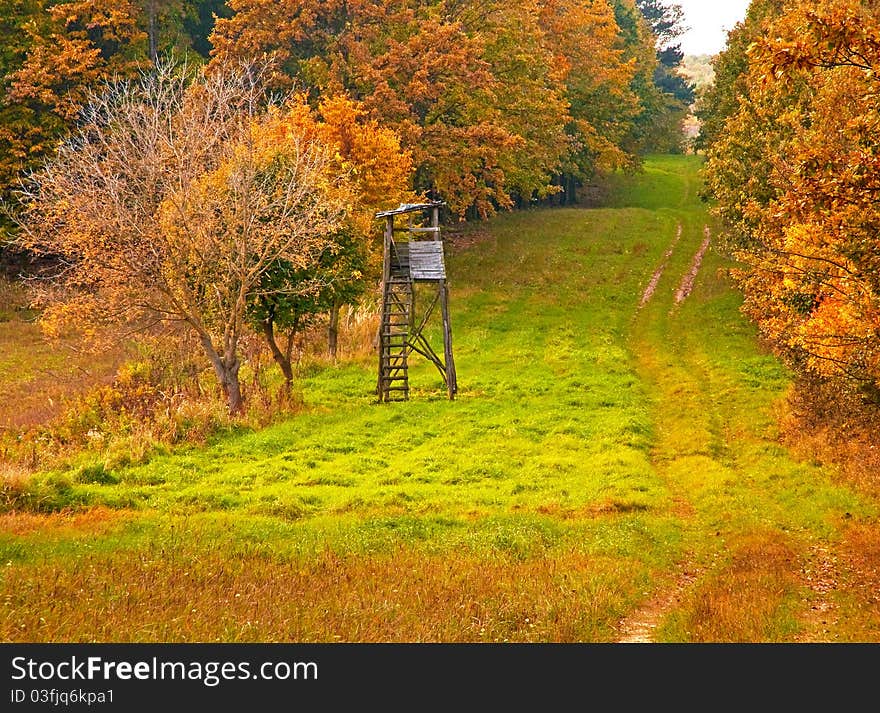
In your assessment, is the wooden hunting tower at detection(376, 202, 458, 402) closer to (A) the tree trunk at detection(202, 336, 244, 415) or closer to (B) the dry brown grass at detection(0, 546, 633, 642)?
(A) the tree trunk at detection(202, 336, 244, 415)

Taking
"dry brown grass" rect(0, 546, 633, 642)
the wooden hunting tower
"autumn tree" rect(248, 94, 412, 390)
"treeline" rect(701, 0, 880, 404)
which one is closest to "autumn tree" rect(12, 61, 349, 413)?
"autumn tree" rect(248, 94, 412, 390)

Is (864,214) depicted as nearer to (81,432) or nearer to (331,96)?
(81,432)

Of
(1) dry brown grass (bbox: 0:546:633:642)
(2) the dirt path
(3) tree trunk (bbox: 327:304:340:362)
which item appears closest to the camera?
(1) dry brown grass (bbox: 0:546:633:642)

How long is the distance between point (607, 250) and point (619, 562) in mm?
42925

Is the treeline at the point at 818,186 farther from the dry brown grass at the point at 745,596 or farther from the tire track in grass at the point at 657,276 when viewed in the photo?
the tire track in grass at the point at 657,276

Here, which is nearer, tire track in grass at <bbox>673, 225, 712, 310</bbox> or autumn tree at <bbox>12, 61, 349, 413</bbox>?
autumn tree at <bbox>12, 61, 349, 413</bbox>

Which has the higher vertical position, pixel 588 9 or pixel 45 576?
pixel 588 9

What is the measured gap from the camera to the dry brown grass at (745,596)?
419 inches

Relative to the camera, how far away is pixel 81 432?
24938 millimetres

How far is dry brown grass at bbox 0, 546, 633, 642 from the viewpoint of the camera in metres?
9.45

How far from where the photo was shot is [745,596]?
39.3 feet

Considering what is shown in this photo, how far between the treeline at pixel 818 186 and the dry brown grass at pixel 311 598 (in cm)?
616

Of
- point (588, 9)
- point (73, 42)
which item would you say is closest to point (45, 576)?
point (73, 42)

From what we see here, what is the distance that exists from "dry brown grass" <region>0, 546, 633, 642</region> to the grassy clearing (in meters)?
0.05
